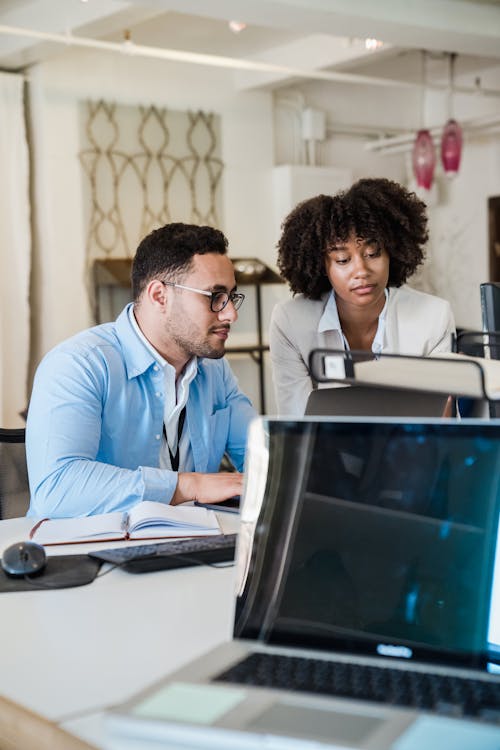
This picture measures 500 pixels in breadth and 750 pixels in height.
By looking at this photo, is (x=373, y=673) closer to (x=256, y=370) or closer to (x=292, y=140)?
(x=256, y=370)

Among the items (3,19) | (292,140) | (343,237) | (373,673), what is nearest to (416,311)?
(343,237)

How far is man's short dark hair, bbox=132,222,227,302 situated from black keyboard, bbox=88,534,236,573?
92 centimetres

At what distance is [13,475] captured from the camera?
2549 mm

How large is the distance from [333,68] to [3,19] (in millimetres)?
2526

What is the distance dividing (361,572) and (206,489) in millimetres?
1077

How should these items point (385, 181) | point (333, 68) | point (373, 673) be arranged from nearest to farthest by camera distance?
point (373, 673) → point (385, 181) → point (333, 68)

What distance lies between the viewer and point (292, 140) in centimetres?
787

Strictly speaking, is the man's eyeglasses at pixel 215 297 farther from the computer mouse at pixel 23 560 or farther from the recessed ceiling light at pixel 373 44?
the recessed ceiling light at pixel 373 44

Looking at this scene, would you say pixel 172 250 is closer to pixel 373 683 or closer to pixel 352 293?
pixel 352 293

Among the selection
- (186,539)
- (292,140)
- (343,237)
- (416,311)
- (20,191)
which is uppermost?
(292,140)

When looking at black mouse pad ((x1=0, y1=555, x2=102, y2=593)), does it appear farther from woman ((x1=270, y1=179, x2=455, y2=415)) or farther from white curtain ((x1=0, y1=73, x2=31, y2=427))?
white curtain ((x1=0, y1=73, x2=31, y2=427))

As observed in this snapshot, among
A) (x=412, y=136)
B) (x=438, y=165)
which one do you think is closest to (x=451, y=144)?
(x=412, y=136)

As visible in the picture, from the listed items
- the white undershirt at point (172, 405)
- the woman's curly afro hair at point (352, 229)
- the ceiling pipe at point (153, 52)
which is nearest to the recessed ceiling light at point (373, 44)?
the ceiling pipe at point (153, 52)

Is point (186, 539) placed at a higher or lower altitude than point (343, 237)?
lower
